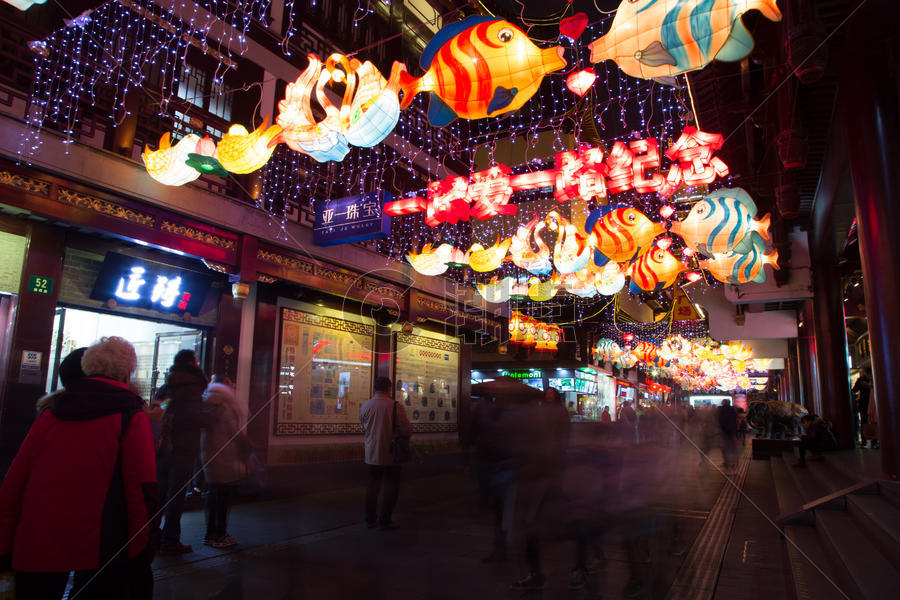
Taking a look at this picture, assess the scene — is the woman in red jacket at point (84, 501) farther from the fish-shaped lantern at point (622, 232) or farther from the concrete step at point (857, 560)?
the fish-shaped lantern at point (622, 232)

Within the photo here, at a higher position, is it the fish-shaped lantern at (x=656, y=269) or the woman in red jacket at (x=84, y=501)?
the fish-shaped lantern at (x=656, y=269)

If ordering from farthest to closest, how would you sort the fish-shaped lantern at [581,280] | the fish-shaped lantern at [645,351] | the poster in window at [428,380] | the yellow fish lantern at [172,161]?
the fish-shaped lantern at [645,351] → the poster in window at [428,380] → the fish-shaped lantern at [581,280] → the yellow fish lantern at [172,161]

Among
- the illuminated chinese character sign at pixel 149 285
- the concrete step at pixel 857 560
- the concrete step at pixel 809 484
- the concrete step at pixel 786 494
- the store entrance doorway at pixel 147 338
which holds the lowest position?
the concrete step at pixel 786 494

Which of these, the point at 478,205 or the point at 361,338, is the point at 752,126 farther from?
the point at 361,338

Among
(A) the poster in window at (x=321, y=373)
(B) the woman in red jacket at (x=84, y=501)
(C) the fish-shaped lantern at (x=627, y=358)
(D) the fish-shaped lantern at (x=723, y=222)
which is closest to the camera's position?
(B) the woman in red jacket at (x=84, y=501)

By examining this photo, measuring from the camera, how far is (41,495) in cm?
265

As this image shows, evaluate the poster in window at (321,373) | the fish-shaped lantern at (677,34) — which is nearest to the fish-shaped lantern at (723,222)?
the fish-shaped lantern at (677,34)

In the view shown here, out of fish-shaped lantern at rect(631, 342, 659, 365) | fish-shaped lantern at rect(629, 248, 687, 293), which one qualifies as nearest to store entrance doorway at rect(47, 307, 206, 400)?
fish-shaped lantern at rect(629, 248, 687, 293)

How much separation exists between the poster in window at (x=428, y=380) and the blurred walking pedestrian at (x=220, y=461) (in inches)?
312

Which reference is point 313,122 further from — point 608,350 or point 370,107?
point 608,350

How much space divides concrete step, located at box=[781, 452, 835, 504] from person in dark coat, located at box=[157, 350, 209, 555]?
25.9 feet

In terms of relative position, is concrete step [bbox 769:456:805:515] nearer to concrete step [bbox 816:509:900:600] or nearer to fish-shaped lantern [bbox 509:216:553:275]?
concrete step [bbox 816:509:900:600]

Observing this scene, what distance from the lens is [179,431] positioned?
5906 mm

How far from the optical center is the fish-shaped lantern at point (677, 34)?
4.04 m
